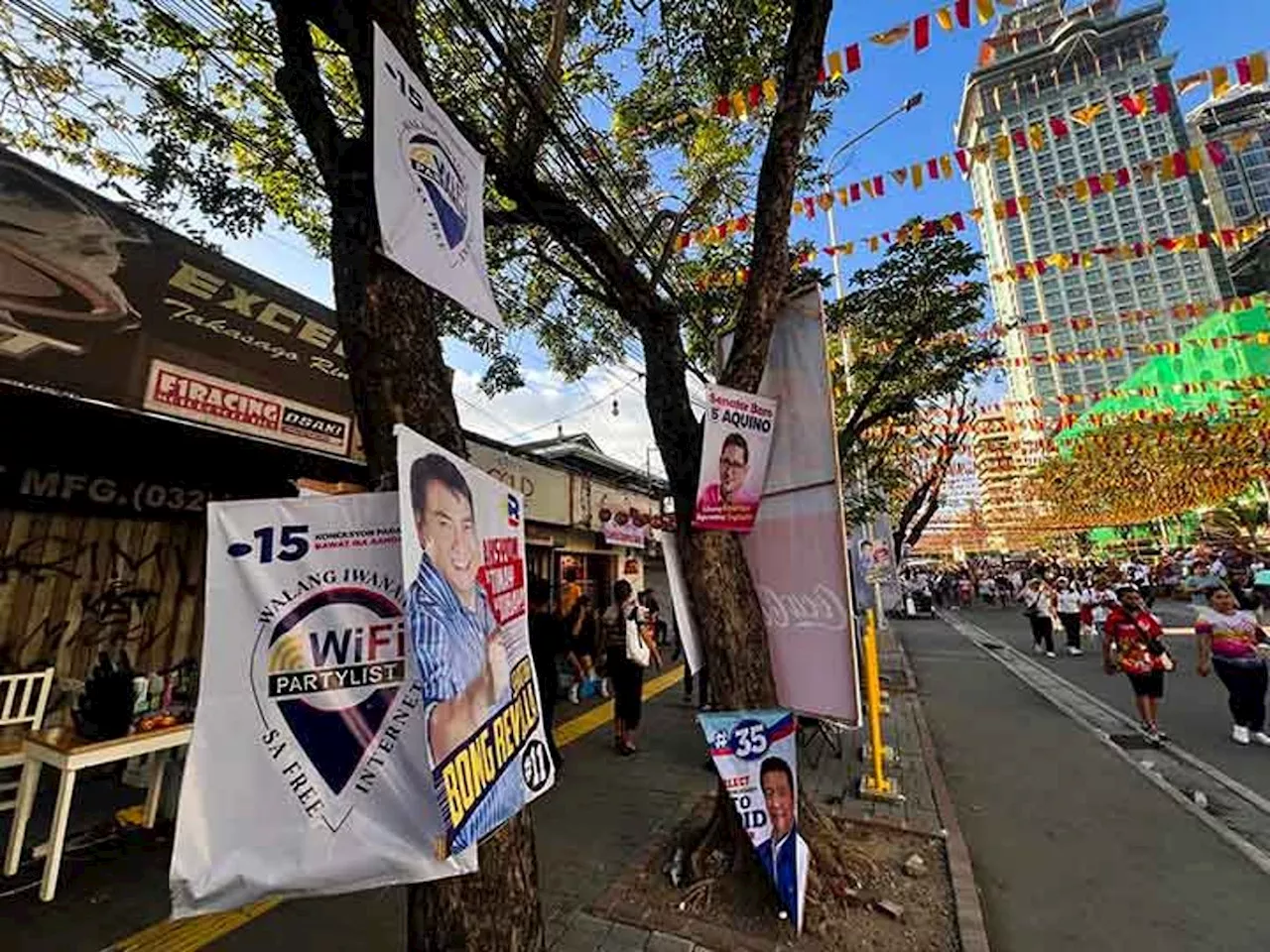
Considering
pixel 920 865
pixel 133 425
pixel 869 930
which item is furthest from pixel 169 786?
pixel 920 865

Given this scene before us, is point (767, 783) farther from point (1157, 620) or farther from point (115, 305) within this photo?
point (1157, 620)

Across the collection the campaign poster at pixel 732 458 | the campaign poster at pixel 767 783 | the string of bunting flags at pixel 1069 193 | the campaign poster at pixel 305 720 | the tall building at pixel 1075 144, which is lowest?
the campaign poster at pixel 767 783

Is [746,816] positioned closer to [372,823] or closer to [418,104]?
[372,823]

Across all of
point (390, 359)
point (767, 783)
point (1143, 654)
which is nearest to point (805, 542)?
point (767, 783)

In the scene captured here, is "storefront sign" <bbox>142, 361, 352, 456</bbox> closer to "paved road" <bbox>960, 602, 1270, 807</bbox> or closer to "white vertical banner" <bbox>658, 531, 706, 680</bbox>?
"white vertical banner" <bbox>658, 531, 706, 680</bbox>

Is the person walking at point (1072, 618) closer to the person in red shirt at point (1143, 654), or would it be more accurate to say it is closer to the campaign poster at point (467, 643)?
the person in red shirt at point (1143, 654)

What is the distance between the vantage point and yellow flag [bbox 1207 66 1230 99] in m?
5.43

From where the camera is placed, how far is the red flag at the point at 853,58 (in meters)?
5.26

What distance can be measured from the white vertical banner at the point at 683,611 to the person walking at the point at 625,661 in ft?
7.75

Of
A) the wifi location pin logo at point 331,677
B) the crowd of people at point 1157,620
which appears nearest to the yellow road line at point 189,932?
the wifi location pin logo at point 331,677

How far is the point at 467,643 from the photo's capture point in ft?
6.52

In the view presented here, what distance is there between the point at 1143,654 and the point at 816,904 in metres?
5.91

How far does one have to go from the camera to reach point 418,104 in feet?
8.02

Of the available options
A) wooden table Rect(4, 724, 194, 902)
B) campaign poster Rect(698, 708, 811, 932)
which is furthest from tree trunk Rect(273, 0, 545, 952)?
wooden table Rect(4, 724, 194, 902)
